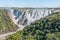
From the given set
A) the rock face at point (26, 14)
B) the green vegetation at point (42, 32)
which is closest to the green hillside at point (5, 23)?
the rock face at point (26, 14)

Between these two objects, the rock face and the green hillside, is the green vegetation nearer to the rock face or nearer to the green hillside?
the green hillside

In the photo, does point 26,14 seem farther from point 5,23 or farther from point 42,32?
point 42,32

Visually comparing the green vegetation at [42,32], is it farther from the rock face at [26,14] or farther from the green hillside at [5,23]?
the rock face at [26,14]

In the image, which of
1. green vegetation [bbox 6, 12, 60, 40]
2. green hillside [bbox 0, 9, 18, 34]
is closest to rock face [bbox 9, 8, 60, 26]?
green hillside [bbox 0, 9, 18, 34]

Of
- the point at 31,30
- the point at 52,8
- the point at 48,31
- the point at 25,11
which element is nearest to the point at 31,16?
the point at 25,11

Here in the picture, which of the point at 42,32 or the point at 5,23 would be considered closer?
the point at 42,32

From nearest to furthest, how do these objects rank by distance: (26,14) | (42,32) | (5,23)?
(42,32) → (5,23) → (26,14)

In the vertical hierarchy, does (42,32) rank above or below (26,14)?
above

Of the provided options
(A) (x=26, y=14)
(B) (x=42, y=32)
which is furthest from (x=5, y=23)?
(B) (x=42, y=32)
